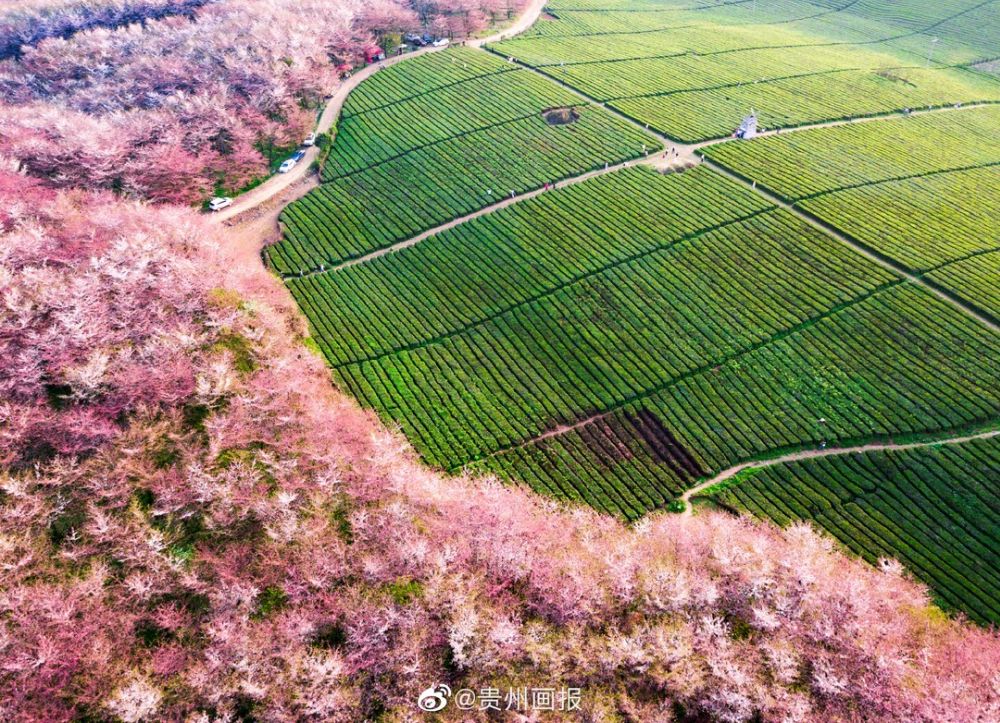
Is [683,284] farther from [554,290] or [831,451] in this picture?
[831,451]

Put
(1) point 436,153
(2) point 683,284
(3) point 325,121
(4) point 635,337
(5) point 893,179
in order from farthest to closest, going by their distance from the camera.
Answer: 1. (3) point 325,121
2. (1) point 436,153
3. (5) point 893,179
4. (2) point 683,284
5. (4) point 635,337

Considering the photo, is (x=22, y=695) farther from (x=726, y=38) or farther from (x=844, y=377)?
(x=726, y=38)

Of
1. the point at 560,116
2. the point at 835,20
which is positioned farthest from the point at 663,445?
the point at 835,20

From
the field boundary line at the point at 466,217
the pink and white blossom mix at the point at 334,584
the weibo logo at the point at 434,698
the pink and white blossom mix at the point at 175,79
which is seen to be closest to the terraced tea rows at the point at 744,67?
the field boundary line at the point at 466,217

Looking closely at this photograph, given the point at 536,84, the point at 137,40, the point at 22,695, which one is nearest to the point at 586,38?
the point at 536,84

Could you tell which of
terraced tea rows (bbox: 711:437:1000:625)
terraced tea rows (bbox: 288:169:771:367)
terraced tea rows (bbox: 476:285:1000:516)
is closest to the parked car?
terraced tea rows (bbox: 288:169:771:367)
